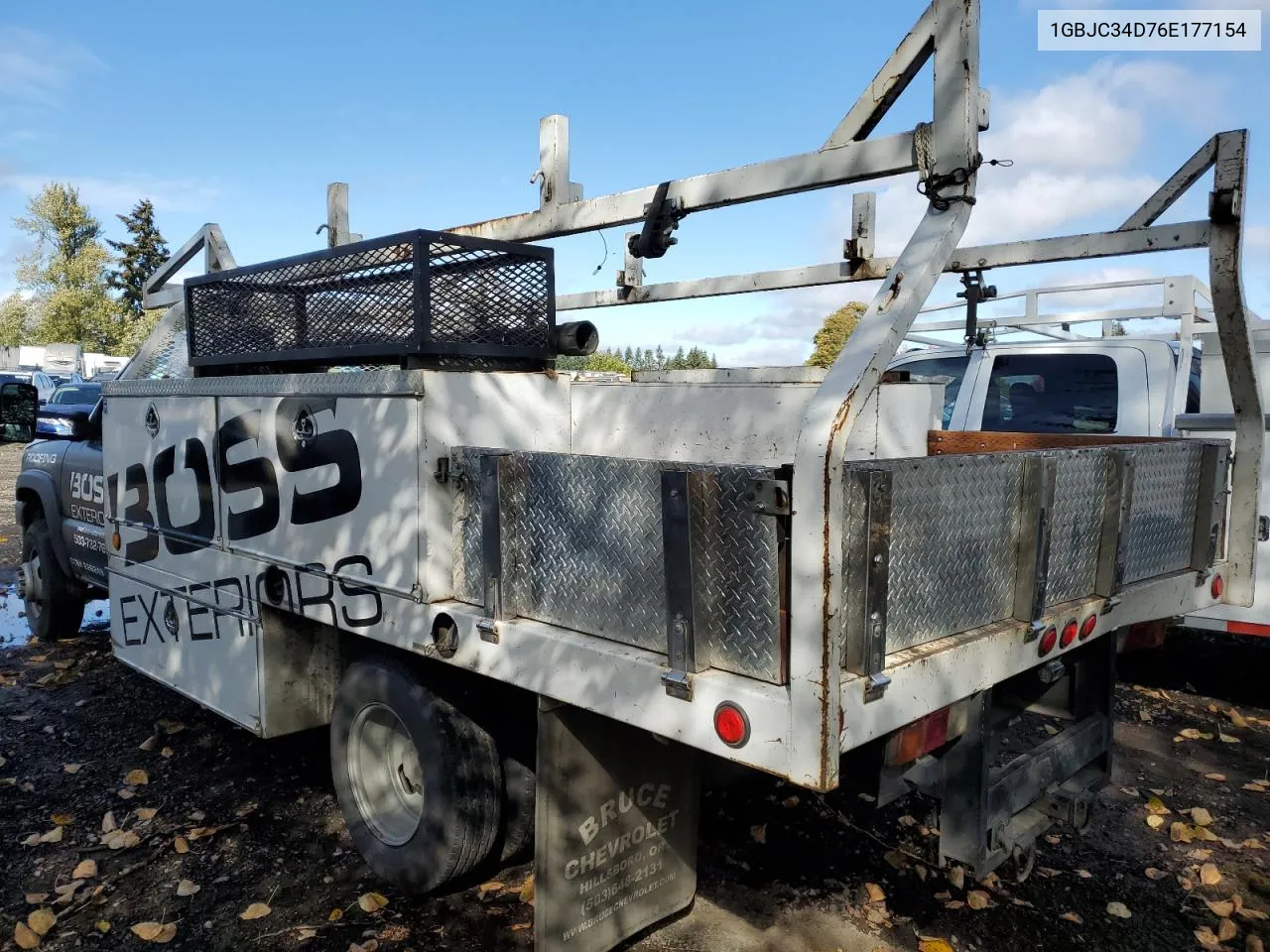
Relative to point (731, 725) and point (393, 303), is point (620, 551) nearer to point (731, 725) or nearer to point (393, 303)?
point (731, 725)

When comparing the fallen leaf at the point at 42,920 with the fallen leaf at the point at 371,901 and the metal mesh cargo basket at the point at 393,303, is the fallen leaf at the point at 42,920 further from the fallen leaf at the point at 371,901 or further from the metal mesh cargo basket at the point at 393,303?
the metal mesh cargo basket at the point at 393,303

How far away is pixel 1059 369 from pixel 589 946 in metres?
4.64

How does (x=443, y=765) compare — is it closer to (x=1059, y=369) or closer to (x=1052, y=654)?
(x=1052, y=654)

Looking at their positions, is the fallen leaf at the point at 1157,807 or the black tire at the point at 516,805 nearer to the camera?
Answer: the black tire at the point at 516,805

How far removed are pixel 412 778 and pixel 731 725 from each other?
1669 mm

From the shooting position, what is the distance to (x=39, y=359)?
4219cm

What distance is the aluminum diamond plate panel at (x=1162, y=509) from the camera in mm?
3020

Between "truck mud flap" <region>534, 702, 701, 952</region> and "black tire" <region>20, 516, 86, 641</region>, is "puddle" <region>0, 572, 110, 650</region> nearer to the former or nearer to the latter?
"black tire" <region>20, 516, 86, 641</region>

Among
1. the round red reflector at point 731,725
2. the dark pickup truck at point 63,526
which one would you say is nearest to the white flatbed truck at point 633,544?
the round red reflector at point 731,725

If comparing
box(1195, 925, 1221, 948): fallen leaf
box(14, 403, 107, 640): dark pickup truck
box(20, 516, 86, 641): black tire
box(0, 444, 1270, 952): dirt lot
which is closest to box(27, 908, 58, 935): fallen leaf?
box(0, 444, 1270, 952): dirt lot

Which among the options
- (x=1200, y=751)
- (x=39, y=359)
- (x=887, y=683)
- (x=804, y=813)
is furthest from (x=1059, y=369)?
(x=39, y=359)

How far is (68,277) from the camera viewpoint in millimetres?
45219

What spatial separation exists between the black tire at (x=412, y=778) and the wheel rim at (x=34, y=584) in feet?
14.2

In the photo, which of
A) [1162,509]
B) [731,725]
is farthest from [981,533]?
[1162,509]
